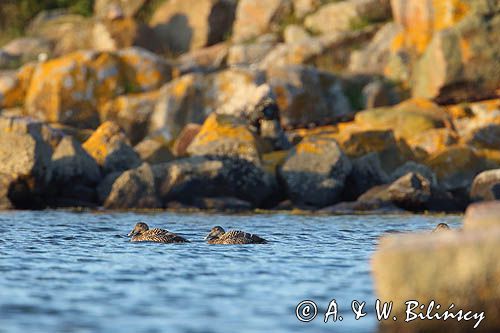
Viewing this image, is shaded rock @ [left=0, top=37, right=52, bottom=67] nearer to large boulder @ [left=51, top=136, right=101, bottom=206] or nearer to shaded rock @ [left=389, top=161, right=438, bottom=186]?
large boulder @ [left=51, top=136, right=101, bottom=206]

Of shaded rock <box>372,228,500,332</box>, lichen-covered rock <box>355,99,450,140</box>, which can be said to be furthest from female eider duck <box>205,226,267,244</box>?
lichen-covered rock <box>355,99,450,140</box>

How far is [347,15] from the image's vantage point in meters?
51.5

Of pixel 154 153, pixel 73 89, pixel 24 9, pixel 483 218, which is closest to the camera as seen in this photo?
pixel 483 218

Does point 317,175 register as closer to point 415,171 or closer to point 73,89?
point 415,171

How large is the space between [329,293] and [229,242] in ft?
19.3

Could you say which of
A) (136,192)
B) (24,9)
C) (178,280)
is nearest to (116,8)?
(24,9)

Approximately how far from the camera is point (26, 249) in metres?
18.9

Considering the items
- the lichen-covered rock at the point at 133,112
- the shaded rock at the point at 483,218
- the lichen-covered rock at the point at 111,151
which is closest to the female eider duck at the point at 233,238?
the shaded rock at the point at 483,218

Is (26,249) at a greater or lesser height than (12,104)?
lesser

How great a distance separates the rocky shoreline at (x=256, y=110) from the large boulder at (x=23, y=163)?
0.04 m

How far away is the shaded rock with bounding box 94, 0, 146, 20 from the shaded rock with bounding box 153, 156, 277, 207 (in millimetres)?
23650

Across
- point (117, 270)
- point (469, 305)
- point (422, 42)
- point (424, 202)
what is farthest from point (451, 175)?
point (469, 305)

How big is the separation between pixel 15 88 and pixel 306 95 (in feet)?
37.8

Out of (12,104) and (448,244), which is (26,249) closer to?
(448,244)
